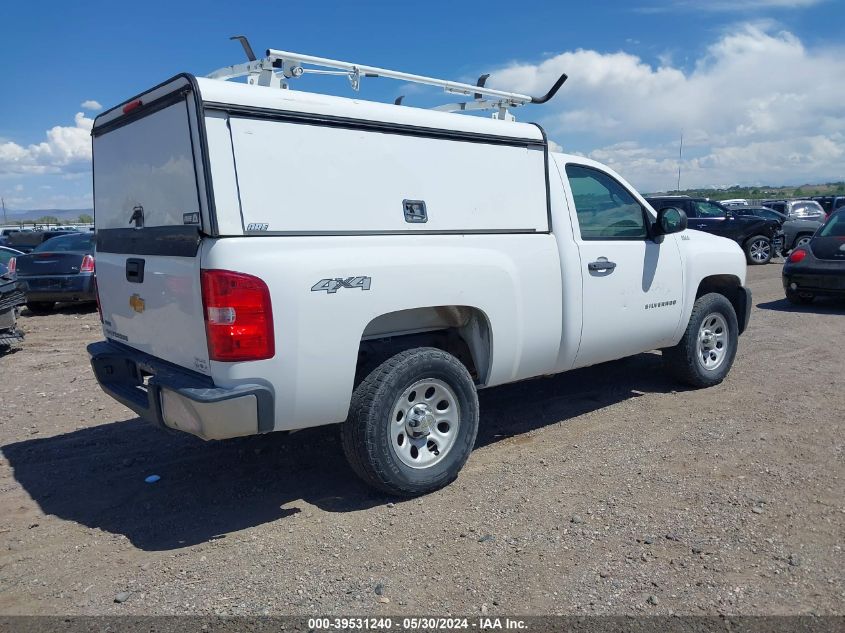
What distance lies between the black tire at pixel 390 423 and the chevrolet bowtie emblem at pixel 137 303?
4.60 ft

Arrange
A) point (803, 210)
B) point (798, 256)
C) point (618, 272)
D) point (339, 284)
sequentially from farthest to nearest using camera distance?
point (803, 210) < point (798, 256) < point (618, 272) < point (339, 284)

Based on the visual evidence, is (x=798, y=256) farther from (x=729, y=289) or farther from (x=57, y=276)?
(x=57, y=276)

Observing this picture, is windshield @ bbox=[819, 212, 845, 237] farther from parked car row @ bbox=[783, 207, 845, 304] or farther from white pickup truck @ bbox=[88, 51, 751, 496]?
white pickup truck @ bbox=[88, 51, 751, 496]

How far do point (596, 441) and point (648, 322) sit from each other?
1.15 meters

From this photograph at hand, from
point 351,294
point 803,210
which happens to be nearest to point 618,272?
point 351,294

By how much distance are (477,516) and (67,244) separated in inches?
479

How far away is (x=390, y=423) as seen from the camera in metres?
4.14

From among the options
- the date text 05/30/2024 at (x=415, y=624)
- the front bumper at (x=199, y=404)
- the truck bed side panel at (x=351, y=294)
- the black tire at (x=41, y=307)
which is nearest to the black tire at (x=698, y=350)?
the truck bed side panel at (x=351, y=294)

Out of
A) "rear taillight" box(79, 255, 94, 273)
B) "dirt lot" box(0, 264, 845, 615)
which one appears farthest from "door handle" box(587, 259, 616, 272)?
"rear taillight" box(79, 255, 94, 273)

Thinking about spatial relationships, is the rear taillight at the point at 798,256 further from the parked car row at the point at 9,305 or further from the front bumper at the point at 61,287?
the front bumper at the point at 61,287

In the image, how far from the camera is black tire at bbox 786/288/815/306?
37.6 ft

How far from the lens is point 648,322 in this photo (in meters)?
5.78

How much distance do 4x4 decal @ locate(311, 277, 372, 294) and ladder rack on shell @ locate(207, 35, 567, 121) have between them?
128 centimetres

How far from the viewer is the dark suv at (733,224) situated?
1955cm
